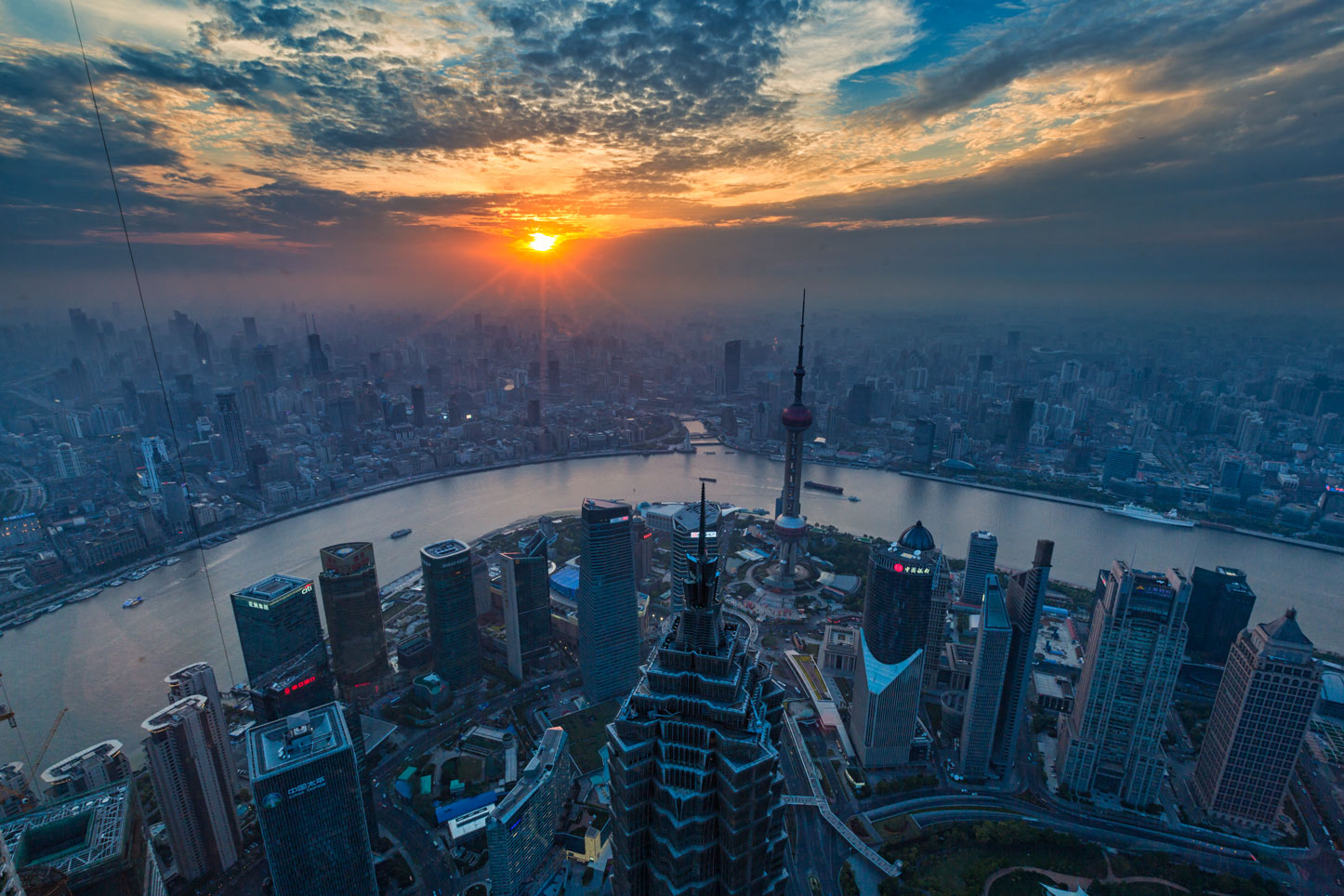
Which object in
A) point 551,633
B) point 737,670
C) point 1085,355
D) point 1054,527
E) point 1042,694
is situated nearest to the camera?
point 737,670

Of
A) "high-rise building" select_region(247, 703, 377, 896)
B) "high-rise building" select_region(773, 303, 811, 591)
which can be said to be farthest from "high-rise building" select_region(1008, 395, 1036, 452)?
"high-rise building" select_region(247, 703, 377, 896)

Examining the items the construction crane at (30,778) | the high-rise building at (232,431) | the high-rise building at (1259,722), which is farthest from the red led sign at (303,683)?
the high-rise building at (232,431)

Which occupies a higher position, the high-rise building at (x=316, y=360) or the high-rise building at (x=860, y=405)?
the high-rise building at (x=316, y=360)

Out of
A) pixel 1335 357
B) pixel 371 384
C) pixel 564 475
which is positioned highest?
pixel 1335 357

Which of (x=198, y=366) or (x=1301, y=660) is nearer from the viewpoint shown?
(x=1301, y=660)

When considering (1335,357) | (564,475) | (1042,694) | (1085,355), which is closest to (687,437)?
(564,475)

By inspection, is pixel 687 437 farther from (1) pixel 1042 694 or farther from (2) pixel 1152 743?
(2) pixel 1152 743

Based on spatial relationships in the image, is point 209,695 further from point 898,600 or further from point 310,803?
point 898,600

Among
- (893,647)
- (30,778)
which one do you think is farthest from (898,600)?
(30,778)

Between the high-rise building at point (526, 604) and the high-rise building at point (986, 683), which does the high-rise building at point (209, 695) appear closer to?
the high-rise building at point (526, 604)
